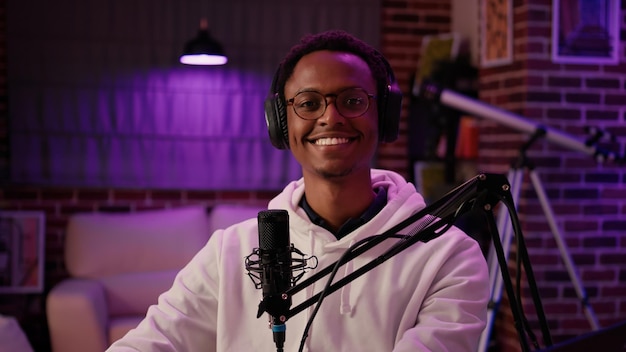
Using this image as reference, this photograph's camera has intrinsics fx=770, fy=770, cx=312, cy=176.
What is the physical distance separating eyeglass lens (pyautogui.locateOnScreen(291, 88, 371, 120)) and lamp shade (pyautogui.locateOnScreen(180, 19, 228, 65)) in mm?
2974

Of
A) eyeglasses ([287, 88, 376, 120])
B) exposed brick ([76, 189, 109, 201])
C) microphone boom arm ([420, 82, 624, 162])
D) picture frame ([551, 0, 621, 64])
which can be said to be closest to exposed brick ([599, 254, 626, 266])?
microphone boom arm ([420, 82, 624, 162])

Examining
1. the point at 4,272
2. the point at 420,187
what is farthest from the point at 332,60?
the point at 4,272

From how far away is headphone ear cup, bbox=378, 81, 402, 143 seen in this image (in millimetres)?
1595

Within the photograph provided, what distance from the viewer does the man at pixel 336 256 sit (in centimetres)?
148

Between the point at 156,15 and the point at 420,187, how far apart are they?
1951 mm

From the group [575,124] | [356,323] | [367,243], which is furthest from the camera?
[575,124]

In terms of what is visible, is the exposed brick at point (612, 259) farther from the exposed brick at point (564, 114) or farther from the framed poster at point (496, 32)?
the framed poster at point (496, 32)

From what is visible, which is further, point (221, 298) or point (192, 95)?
point (192, 95)

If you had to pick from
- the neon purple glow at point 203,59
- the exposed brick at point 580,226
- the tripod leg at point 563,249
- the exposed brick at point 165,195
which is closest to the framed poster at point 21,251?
the exposed brick at point 165,195

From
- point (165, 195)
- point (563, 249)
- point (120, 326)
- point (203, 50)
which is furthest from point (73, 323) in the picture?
point (563, 249)

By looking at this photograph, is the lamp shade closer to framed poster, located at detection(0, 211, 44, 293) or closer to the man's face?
framed poster, located at detection(0, 211, 44, 293)

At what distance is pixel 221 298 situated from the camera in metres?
1.57

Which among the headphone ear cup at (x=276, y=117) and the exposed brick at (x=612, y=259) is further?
the exposed brick at (x=612, y=259)

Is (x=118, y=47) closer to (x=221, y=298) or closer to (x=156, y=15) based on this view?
(x=156, y=15)
